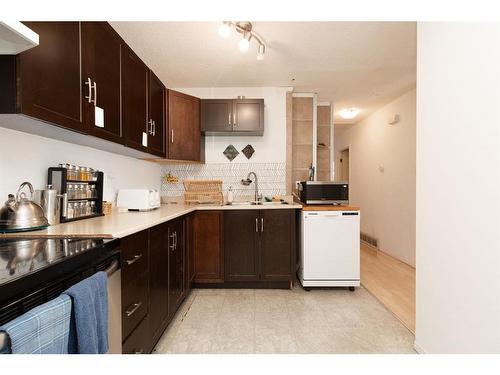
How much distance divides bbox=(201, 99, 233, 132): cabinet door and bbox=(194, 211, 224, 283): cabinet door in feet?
3.60

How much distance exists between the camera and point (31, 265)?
0.75 metres

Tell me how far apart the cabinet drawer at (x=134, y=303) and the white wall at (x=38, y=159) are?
818 mm

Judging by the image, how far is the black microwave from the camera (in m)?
2.95

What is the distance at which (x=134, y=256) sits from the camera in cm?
136

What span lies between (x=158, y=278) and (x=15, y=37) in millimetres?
1432

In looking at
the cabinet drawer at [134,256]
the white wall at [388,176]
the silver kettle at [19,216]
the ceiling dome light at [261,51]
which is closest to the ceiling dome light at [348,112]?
the white wall at [388,176]

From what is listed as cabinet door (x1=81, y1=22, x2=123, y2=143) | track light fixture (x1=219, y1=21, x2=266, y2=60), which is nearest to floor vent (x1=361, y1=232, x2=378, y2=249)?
track light fixture (x1=219, y1=21, x2=266, y2=60)

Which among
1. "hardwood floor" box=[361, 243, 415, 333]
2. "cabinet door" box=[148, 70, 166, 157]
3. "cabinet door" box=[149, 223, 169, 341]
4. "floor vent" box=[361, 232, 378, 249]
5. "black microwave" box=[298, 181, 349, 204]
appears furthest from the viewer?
"floor vent" box=[361, 232, 378, 249]

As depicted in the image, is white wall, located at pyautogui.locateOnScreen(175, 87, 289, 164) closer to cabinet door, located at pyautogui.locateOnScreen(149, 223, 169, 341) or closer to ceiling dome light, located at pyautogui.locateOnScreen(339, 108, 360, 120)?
ceiling dome light, located at pyautogui.locateOnScreen(339, 108, 360, 120)

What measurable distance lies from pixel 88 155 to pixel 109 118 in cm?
56

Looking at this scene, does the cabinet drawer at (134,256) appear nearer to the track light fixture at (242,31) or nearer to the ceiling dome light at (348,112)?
the track light fixture at (242,31)

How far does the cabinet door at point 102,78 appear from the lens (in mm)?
1416

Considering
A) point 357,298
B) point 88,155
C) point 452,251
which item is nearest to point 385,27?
point 452,251

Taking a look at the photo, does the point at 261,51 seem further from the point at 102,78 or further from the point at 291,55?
the point at 102,78
